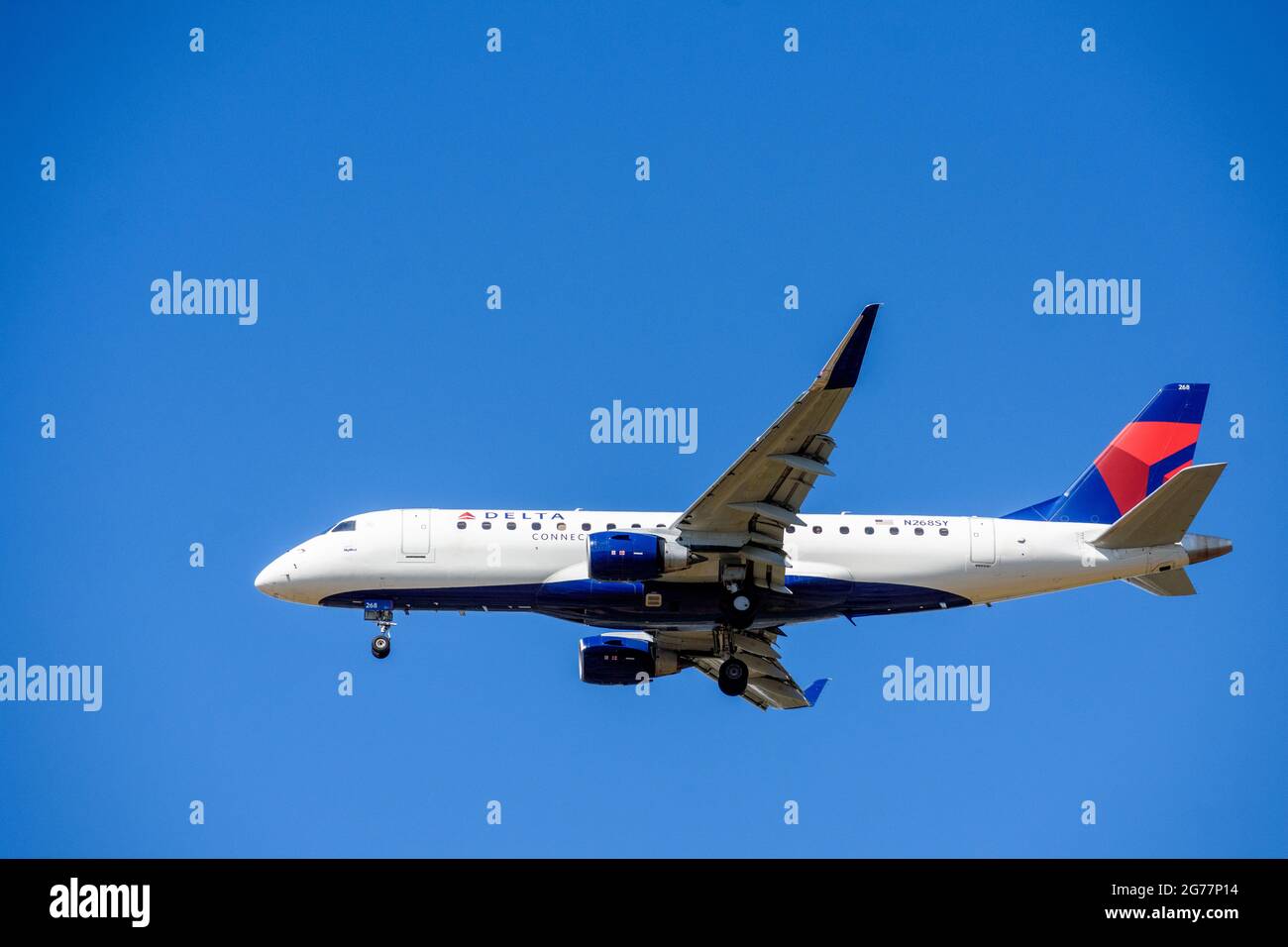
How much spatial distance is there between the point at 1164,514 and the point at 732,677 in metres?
13.8

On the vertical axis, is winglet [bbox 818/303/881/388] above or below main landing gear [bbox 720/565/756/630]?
above

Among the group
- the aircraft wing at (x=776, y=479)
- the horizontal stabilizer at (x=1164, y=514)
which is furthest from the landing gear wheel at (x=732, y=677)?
the horizontal stabilizer at (x=1164, y=514)

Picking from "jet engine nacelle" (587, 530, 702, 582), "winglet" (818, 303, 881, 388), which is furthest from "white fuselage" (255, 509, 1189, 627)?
"winglet" (818, 303, 881, 388)

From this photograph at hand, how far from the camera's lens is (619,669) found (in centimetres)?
5225

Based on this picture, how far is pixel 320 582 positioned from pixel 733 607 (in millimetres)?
12500

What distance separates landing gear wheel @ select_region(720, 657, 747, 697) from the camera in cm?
4922

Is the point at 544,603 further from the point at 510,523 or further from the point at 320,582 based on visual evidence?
the point at 320,582

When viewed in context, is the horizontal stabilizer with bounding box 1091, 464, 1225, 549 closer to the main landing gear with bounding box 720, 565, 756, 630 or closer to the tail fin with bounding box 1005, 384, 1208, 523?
A: the tail fin with bounding box 1005, 384, 1208, 523

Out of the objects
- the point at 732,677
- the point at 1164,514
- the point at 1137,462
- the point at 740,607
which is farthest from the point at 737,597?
the point at 1137,462

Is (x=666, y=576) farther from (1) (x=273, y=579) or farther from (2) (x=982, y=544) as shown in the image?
(1) (x=273, y=579)

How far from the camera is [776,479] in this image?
1761 inches

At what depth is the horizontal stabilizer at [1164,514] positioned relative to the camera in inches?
1817

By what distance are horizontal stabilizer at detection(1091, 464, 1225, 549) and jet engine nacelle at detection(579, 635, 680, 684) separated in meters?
14.5

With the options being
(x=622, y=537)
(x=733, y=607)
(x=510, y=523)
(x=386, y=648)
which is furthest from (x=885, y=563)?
(x=386, y=648)
